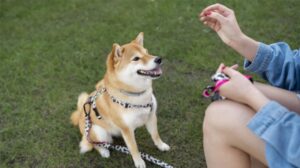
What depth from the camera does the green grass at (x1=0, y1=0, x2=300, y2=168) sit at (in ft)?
8.31

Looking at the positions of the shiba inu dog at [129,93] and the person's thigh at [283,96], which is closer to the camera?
the person's thigh at [283,96]

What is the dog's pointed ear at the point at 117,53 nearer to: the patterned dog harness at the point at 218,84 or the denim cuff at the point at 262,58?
the patterned dog harness at the point at 218,84

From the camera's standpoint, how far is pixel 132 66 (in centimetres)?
214

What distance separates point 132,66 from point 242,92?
0.78m

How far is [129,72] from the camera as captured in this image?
84.1 inches

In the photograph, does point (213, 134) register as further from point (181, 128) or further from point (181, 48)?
point (181, 48)

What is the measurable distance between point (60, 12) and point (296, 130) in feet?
11.6

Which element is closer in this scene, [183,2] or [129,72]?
[129,72]

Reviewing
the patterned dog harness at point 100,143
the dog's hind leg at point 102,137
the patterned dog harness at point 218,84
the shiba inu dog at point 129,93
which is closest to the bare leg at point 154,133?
the shiba inu dog at point 129,93

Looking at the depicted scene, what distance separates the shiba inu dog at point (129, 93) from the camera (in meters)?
2.14

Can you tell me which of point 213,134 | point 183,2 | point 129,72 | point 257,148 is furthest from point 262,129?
point 183,2

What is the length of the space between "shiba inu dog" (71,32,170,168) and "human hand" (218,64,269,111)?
62 centimetres

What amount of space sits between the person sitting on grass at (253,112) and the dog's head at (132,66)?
41 centimetres

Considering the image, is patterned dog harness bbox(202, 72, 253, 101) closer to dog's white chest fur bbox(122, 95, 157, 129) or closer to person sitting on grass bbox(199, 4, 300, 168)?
person sitting on grass bbox(199, 4, 300, 168)
